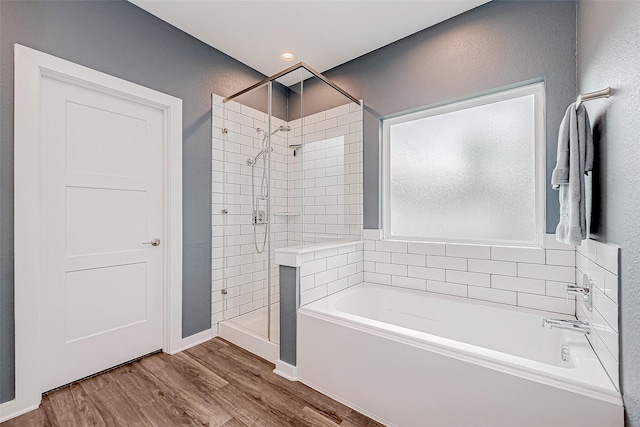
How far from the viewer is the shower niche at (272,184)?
8.07 ft

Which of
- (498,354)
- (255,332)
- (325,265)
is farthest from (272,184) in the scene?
(498,354)

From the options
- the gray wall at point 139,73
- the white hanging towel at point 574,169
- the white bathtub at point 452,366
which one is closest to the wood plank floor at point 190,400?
the white bathtub at point 452,366

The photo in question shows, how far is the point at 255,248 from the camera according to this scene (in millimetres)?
2650

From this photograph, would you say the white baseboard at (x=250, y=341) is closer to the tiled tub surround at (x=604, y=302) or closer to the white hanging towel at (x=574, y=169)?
the tiled tub surround at (x=604, y=302)

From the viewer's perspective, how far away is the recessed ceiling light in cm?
277

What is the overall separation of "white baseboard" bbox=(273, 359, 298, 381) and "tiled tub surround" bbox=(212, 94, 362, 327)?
24.4 inches

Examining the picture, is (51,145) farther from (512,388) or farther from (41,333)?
(512,388)

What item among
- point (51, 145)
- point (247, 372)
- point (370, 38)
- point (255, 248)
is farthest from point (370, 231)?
point (51, 145)

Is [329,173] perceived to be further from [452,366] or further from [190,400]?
[190,400]

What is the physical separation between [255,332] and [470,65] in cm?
285

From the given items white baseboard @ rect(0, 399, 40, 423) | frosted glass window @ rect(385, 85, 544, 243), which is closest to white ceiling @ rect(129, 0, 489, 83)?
frosted glass window @ rect(385, 85, 544, 243)

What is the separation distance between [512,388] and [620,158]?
3.46 ft

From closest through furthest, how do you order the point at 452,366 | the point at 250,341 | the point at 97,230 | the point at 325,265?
1. the point at 452,366
2. the point at 97,230
3. the point at 325,265
4. the point at 250,341

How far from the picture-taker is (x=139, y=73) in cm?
219
